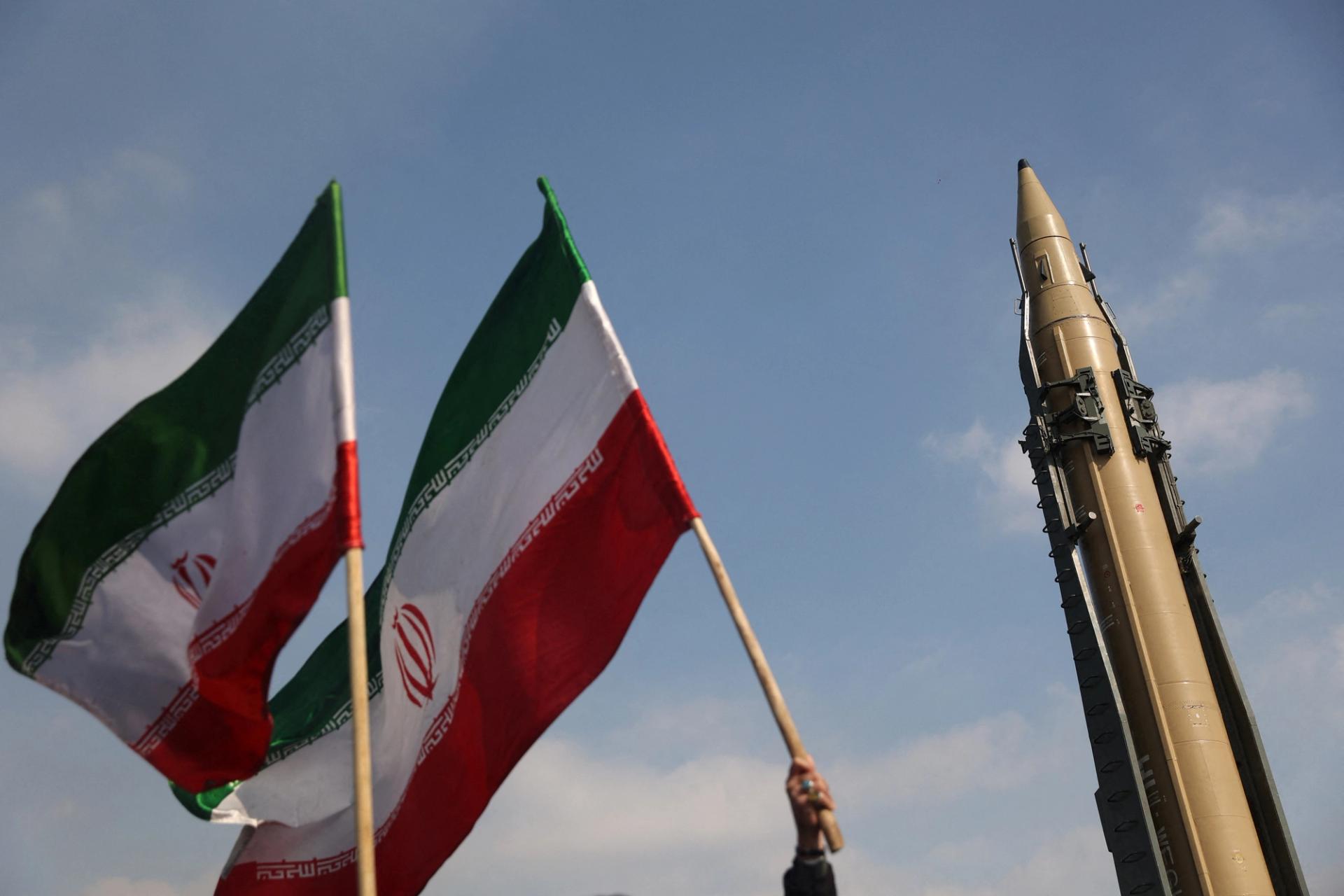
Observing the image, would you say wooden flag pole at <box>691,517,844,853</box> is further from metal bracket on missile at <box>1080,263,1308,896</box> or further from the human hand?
metal bracket on missile at <box>1080,263,1308,896</box>

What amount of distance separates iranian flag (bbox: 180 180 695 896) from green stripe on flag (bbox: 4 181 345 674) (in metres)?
→ 1.29

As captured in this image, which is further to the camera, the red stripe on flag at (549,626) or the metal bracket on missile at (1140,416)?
the metal bracket on missile at (1140,416)

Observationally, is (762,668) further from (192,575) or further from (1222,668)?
(1222,668)

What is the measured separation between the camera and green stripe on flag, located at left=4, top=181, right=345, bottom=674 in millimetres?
6297

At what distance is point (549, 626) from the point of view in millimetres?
6102

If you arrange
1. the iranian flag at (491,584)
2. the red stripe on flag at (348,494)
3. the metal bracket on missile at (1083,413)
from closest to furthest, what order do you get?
the red stripe on flag at (348,494) < the iranian flag at (491,584) < the metal bracket on missile at (1083,413)

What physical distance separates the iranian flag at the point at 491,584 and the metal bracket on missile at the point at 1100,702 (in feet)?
33.1

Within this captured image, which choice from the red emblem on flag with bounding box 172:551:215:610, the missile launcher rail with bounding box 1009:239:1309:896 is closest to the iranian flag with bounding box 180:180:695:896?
the red emblem on flag with bounding box 172:551:215:610

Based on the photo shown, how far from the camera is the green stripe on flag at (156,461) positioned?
6297 millimetres

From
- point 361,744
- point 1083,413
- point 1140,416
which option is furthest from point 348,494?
point 1140,416

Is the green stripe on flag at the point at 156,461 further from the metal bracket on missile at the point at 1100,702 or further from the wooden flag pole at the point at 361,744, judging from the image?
the metal bracket on missile at the point at 1100,702

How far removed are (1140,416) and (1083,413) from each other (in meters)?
1.01

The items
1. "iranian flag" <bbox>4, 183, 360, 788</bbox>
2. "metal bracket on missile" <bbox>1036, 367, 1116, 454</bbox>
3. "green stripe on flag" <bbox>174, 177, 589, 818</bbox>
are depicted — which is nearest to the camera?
"iranian flag" <bbox>4, 183, 360, 788</bbox>

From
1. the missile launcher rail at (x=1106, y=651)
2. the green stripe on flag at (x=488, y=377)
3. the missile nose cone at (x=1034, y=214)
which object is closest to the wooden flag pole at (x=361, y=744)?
the green stripe on flag at (x=488, y=377)
